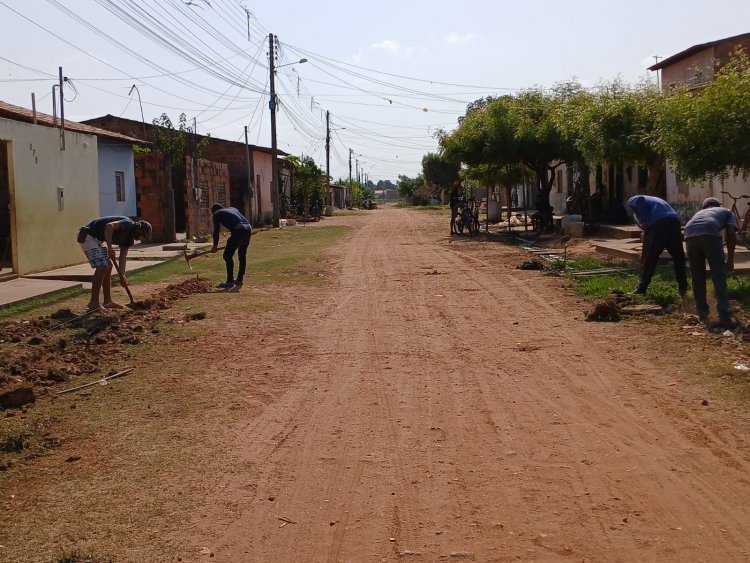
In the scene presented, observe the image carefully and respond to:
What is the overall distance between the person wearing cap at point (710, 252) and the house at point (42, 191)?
12138mm

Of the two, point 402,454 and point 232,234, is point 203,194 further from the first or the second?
point 402,454

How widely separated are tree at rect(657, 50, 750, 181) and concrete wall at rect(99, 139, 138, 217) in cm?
1861

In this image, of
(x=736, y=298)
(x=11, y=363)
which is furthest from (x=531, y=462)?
(x=736, y=298)

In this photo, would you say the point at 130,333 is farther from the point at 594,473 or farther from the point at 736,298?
the point at 736,298

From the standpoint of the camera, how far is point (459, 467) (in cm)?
529

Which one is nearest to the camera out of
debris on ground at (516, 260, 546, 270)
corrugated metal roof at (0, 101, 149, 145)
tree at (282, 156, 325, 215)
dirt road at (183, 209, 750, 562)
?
dirt road at (183, 209, 750, 562)

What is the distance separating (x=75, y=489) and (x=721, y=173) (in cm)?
995

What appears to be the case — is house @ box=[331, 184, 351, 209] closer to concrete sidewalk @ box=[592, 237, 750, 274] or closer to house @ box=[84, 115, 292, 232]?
house @ box=[84, 115, 292, 232]

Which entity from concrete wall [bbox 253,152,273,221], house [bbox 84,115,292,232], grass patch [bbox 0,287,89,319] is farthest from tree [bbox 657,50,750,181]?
concrete wall [bbox 253,152,273,221]

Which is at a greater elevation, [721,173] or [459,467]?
[721,173]

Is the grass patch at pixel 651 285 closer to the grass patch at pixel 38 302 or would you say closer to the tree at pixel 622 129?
the tree at pixel 622 129

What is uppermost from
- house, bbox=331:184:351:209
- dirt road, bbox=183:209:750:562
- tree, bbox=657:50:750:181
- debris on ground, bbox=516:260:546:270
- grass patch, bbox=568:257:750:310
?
house, bbox=331:184:351:209

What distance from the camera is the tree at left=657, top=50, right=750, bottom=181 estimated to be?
1098 centimetres

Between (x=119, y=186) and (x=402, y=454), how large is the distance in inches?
941
